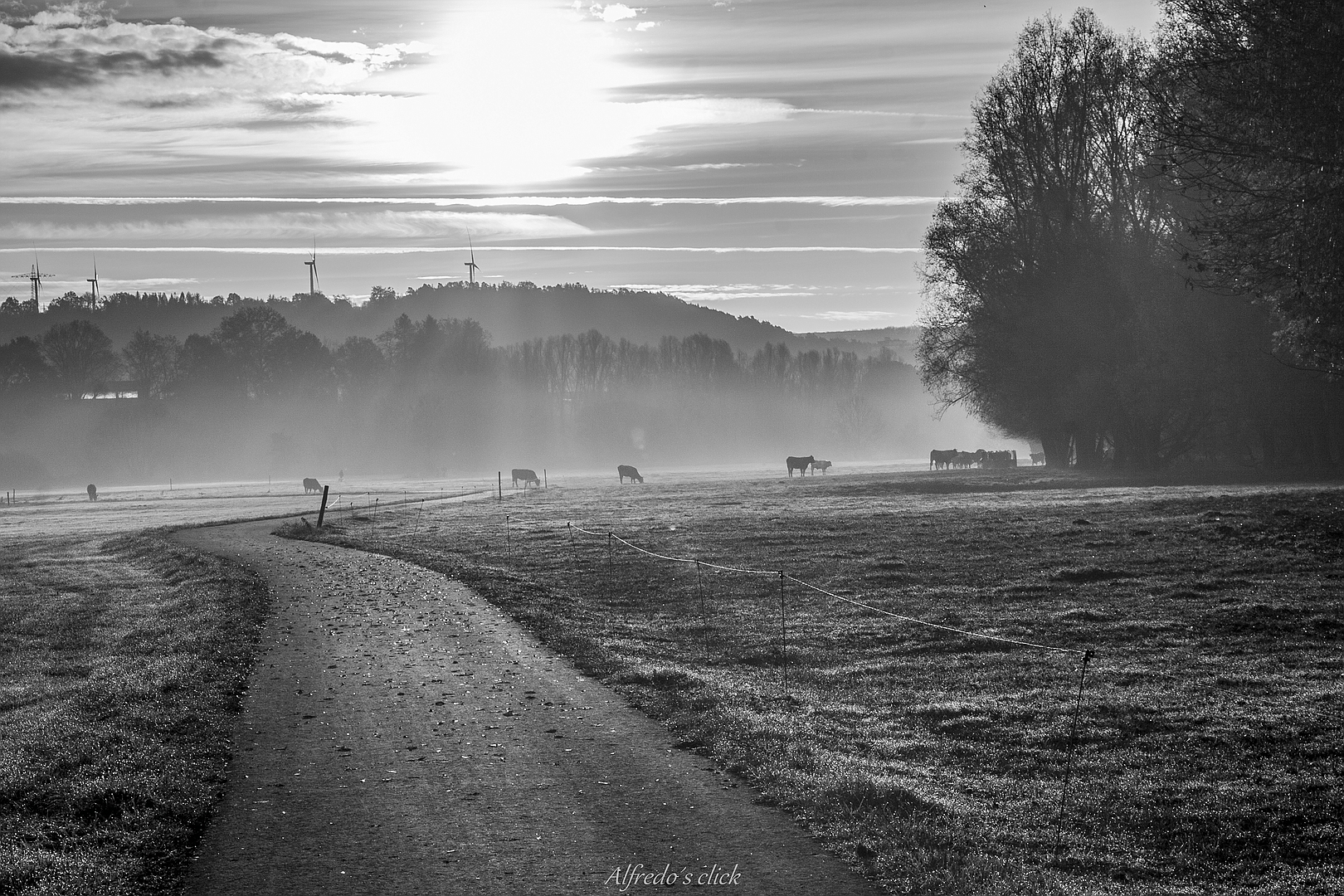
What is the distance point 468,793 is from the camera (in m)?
10.0

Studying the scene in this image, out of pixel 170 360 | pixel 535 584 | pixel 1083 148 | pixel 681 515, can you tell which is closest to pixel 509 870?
pixel 535 584

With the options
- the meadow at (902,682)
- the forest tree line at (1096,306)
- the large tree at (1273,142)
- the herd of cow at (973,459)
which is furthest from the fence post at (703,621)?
the herd of cow at (973,459)

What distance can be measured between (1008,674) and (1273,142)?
1523cm

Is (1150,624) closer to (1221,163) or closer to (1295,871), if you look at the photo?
(1295,871)

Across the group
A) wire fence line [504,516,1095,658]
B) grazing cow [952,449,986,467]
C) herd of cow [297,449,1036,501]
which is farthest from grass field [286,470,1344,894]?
grazing cow [952,449,986,467]

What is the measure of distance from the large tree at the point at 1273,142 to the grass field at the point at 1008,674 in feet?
20.9

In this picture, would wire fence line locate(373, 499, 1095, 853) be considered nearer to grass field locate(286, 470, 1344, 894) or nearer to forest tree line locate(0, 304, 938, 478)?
grass field locate(286, 470, 1344, 894)

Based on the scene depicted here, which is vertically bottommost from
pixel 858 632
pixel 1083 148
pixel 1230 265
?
pixel 858 632

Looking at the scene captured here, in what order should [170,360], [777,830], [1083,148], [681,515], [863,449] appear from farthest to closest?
[863,449] < [170,360] < [1083,148] < [681,515] < [777,830]

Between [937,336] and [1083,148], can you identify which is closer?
[1083,148]

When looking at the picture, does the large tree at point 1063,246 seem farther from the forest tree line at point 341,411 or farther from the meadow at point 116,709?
the forest tree line at point 341,411

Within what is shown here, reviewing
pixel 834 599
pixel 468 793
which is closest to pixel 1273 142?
pixel 834 599

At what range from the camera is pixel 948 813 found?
30.9 ft

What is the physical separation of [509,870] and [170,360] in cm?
17125
